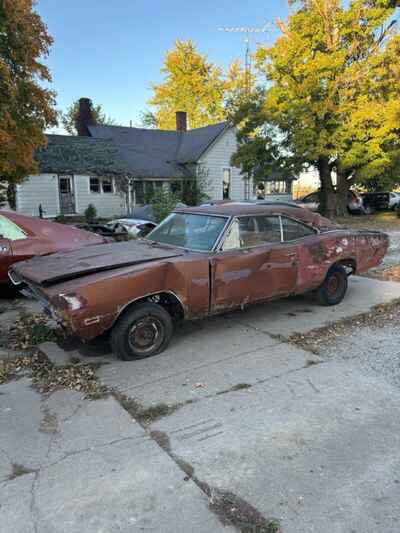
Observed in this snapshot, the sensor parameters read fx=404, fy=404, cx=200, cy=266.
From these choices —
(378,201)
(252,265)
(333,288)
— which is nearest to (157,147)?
(378,201)

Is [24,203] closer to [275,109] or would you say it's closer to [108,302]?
[275,109]

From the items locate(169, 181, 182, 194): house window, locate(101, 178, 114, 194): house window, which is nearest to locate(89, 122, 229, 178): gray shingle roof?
locate(169, 181, 182, 194): house window

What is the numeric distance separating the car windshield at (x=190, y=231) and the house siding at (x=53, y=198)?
618 inches

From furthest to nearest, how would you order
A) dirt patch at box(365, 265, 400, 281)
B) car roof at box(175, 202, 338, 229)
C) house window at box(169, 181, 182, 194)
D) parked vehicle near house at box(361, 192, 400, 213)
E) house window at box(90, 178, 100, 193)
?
house window at box(169, 181, 182, 194), parked vehicle near house at box(361, 192, 400, 213), house window at box(90, 178, 100, 193), dirt patch at box(365, 265, 400, 281), car roof at box(175, 202, 338, 229)

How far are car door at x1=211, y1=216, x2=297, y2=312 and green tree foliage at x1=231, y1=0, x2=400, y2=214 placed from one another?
14840mm

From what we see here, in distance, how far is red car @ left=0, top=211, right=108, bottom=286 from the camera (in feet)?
19.8

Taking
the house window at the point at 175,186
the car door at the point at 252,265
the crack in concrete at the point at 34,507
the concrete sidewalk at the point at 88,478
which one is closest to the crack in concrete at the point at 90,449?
the concrete sidewalk at the point at 88,478

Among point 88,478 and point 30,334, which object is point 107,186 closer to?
point 30,334

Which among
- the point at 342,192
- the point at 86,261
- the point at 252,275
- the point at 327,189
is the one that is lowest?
the point at 252,275

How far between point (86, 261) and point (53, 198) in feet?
59.0

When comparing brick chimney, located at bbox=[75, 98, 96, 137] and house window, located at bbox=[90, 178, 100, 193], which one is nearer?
house window, located at bbox=[90, 178, 100, 193]

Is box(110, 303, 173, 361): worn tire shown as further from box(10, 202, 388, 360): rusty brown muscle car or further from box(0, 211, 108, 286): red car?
box(0, 211, 108, 286): red car

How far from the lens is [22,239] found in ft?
20.2

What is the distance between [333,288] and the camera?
19.7 ft
